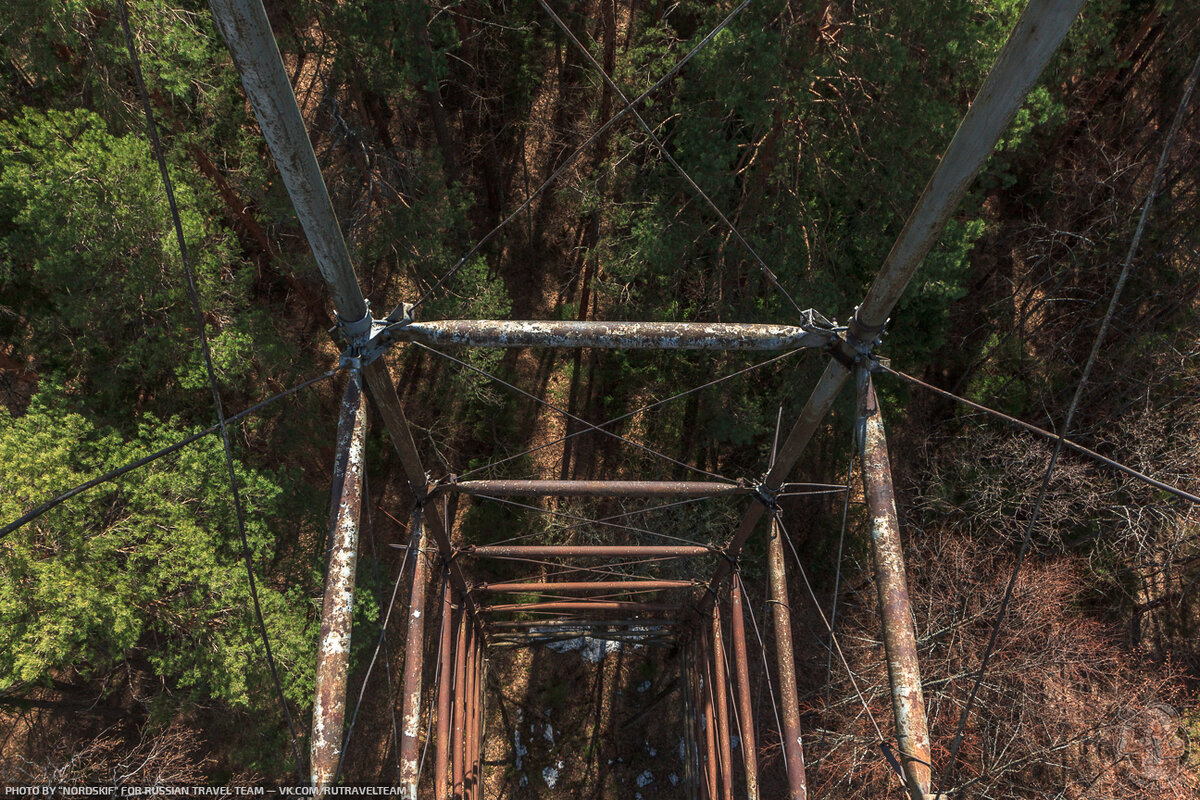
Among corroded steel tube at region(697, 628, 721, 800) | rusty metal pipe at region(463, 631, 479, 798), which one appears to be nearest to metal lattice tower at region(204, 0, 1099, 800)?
corroded steel tube at region(697, 628, 721, 800)

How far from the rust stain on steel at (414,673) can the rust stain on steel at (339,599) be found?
1.79 meters

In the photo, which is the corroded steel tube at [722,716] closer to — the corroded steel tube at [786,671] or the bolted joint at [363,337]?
the corroded steel tube at [786,671]

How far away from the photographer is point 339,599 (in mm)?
→ 4566

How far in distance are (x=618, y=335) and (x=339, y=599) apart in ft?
9.29

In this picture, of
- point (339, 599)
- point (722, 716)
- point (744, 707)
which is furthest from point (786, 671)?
point (339, 599)

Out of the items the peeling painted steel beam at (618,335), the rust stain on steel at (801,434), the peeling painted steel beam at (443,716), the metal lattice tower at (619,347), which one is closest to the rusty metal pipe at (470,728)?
the metal lattice tower at (619,347)

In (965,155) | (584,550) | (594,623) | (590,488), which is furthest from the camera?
(594,623)

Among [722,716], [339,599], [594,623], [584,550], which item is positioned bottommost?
[722,716]

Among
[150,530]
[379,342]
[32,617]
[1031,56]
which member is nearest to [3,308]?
[150,530]

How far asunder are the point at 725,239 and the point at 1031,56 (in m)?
7.61

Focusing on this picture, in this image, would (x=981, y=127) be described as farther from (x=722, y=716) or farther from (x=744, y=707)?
(x=722, y=716)

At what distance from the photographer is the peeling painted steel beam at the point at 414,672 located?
6.20 metres

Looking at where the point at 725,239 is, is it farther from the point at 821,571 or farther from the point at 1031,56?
the point at 821,571

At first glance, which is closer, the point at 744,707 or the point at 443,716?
the point at 443,716
